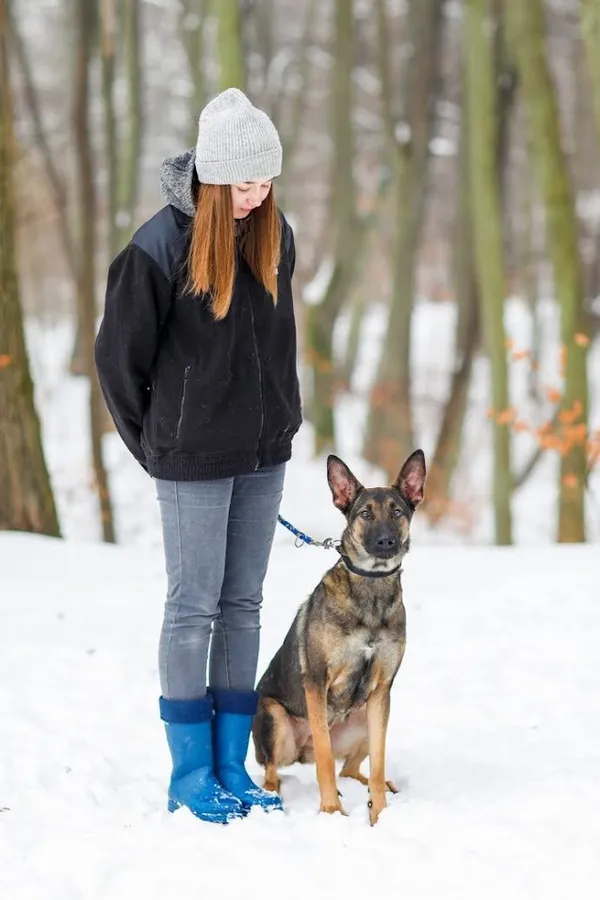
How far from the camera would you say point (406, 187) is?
14117 millimetres

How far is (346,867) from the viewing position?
135 inches

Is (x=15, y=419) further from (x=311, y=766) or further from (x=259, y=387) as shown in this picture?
(x=259, y=387)

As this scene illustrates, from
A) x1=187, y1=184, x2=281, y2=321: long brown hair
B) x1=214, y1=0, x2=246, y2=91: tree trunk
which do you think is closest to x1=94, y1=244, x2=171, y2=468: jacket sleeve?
x1=187, y1=184, x2=281, y2=321: long brown hair

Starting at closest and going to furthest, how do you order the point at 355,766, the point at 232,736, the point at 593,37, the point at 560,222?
the point at 232,736, the point at 355,766, the point at 593,37, the point at 560,222

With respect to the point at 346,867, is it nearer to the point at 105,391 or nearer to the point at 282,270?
the point at 105,391

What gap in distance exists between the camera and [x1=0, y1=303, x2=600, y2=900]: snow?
11.2 ft

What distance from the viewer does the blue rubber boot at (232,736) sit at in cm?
402

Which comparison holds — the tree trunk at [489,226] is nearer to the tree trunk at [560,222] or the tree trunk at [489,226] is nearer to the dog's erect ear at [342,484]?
the tree trunk at [560,222]

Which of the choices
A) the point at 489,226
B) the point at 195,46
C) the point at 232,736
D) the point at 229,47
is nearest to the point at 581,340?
the point at 489,226

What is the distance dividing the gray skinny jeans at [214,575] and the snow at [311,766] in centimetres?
51

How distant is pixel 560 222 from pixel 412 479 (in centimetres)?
582

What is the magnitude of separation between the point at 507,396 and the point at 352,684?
23.7 ft

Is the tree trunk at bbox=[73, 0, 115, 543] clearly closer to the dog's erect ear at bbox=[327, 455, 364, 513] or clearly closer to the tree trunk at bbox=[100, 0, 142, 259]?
the tree trunk at bbox=[100, 0, 142, 259]

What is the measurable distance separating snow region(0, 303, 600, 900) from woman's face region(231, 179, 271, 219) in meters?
2.04
